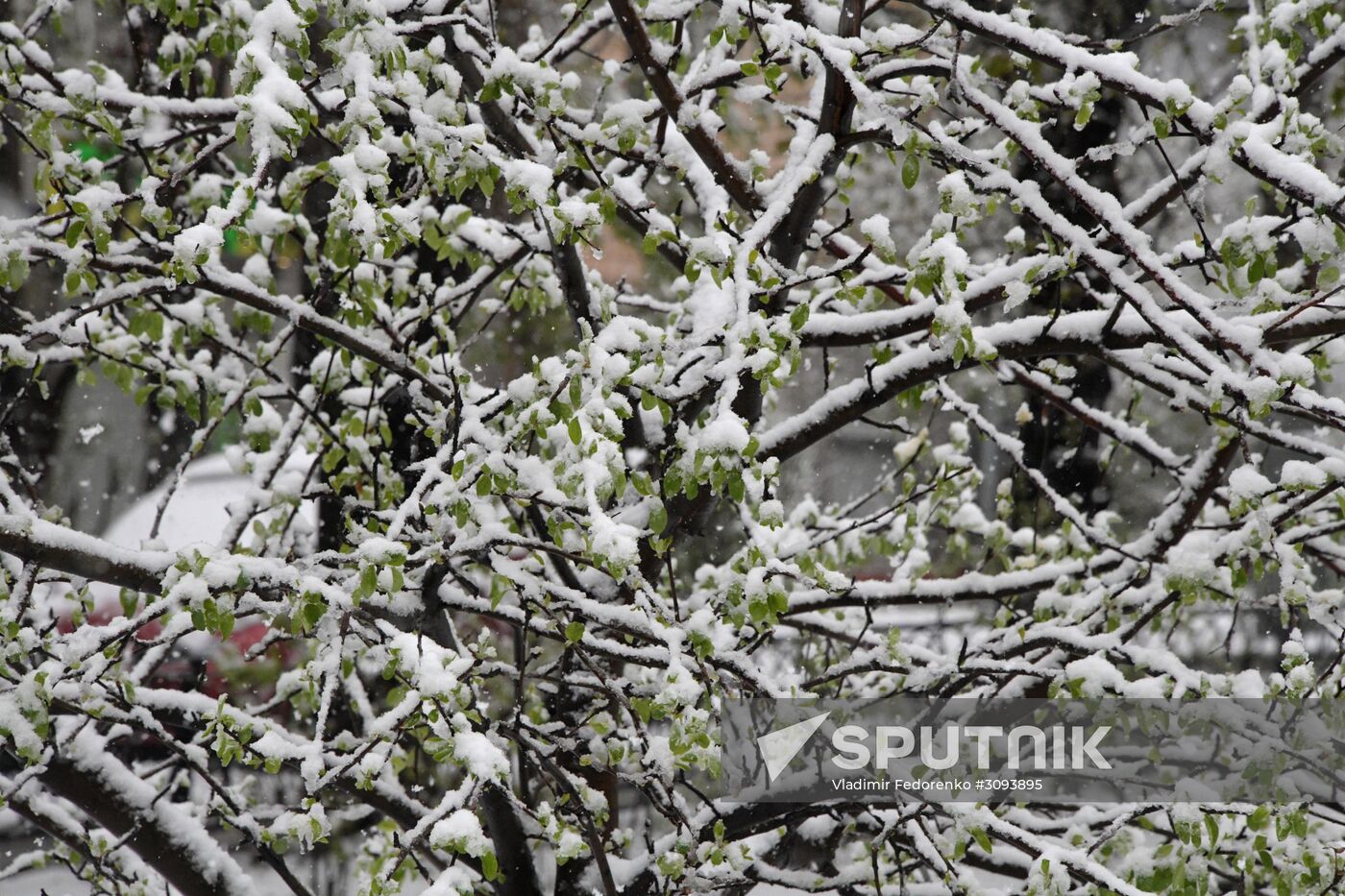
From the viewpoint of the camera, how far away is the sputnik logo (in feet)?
10.6

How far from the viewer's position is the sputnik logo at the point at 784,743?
10.6 ft

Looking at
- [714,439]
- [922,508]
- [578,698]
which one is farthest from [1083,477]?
[714,439]

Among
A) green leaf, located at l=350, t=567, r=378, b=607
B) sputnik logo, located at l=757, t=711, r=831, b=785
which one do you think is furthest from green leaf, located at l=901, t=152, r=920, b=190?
sputnik logo, located at l=757, t=711, r=831, b=785

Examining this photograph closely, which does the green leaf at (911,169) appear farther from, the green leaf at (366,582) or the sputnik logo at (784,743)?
the sputnik logo at (784,743)

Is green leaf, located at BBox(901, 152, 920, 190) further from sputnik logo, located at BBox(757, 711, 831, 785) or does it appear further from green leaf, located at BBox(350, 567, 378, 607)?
sputnik logo, located at BBox(757, 711, 831, 785)

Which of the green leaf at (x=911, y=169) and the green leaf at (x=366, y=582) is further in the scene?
the green leaf at (x=911, y=169)

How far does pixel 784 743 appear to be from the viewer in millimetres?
3248

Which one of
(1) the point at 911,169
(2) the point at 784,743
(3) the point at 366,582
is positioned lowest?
(3) the point at 366,582

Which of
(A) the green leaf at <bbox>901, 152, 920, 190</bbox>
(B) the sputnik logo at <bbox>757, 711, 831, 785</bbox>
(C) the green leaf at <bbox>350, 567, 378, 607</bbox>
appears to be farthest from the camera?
→ (B) the sputnik logo at <bbox>757, 711, 831, 785</bbox>

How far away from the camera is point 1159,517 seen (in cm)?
409

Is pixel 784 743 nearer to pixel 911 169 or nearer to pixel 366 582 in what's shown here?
pixel 366 582

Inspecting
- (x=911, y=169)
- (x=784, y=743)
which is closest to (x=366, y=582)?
(x=911, y=169)

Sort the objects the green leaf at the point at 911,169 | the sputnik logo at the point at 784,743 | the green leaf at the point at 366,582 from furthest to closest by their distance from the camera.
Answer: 1. the sputnik logo at the point at 784,743
2. the green leaf at the point at 911,169
3. the green leaf at the point at 366,582

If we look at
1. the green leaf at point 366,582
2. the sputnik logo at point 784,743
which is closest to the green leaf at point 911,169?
the green leaf at point 366,582
